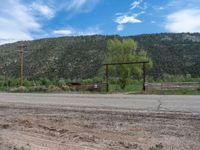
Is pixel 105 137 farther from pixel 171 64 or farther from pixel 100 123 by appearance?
pixel 171 64

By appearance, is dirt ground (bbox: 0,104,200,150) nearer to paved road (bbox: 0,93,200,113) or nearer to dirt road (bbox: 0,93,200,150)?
dirt road (bbox: 0,93,200,150)

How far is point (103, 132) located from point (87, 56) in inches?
3344

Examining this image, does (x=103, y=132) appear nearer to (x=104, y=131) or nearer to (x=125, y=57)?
(x=104, y=131)

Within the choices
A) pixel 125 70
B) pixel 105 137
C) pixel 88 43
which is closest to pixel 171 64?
pixel 88 43

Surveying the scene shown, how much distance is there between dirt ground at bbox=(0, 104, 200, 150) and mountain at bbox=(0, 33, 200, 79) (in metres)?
69.0

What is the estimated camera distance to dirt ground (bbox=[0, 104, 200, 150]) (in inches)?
382

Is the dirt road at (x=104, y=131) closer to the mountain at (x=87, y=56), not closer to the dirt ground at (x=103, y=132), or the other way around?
the dirt ground at (x=103, y=132)

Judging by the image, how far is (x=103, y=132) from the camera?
1171cm

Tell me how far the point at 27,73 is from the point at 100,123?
283ft

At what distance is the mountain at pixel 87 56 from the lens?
86.4 m

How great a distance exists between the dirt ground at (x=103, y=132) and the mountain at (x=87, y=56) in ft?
226

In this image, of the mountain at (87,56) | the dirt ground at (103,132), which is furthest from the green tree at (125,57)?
the dirt ground at (103,132)

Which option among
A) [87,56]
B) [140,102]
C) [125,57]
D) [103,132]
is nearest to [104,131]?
[103,132]

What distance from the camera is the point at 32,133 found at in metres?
12.3
